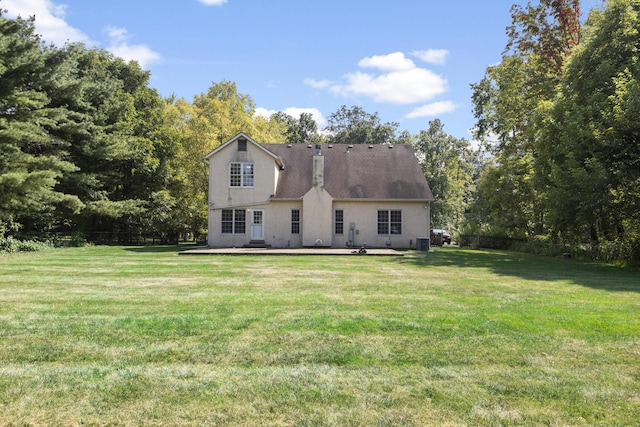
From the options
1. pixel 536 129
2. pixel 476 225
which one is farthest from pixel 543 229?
pixel 536 129

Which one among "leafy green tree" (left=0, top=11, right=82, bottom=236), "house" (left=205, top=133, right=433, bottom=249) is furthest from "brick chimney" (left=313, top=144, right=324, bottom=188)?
"leafy green tree" (left=0, top=11, right=82, bottom=236)

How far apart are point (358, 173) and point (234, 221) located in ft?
27.3

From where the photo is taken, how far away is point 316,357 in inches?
204

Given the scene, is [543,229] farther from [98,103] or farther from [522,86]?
[98,103]

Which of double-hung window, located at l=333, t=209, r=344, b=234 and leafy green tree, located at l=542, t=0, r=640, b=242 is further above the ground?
leafy green tree, located at l=542, t=0, r=640, b=242

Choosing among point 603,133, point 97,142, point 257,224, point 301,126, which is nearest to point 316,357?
point 603,133

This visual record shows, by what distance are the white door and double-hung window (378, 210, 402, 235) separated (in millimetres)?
7035

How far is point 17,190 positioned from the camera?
2039 cm

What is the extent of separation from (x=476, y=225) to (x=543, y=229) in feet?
23.2

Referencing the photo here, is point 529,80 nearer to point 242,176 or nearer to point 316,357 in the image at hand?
point 242,176

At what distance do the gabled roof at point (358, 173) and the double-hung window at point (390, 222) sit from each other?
38.4 inches

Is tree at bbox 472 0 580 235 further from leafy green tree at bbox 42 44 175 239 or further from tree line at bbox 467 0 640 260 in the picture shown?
leafy green tree at bbox 42 44 175 239

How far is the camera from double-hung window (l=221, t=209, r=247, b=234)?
1068 inches

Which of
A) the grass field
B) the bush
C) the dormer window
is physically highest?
the dormer window
